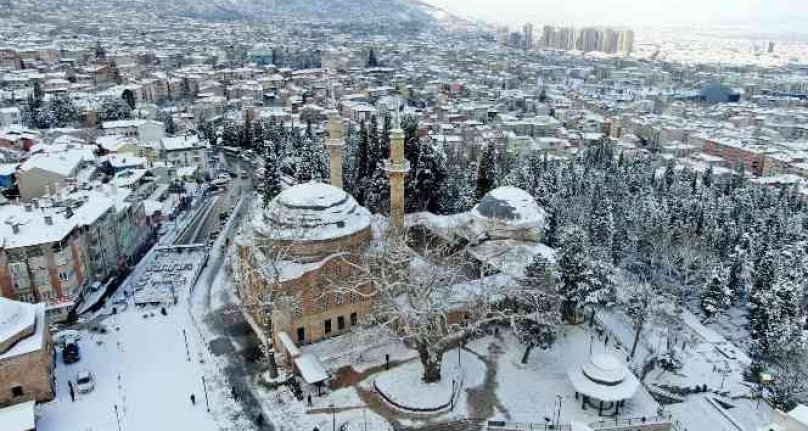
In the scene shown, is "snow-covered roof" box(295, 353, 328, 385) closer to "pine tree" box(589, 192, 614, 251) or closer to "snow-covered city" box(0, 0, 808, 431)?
"snow-covered city" box(0, 0, 808, 431)

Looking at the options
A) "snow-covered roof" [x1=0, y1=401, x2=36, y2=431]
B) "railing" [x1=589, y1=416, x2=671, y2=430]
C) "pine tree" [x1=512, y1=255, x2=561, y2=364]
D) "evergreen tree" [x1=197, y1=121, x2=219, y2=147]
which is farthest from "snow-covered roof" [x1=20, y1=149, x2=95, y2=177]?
"railing" [x1=589, y1=416, x2=671, y2=430]

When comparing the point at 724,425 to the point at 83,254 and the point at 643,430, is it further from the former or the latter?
the point at 83,254

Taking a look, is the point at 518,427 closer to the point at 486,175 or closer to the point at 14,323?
the point at 14,323

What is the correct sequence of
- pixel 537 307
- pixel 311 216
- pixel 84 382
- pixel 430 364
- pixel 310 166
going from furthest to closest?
pixel 310 166, pixel 311 216, pixel 537 307, pixel 84 382, pixel 430 364

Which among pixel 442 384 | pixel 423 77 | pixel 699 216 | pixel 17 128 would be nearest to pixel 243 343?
pixel 442 384

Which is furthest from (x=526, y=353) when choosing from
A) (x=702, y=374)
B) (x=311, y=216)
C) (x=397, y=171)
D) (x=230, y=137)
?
(x=230, y=137)

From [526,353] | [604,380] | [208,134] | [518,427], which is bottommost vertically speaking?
[518,427]
